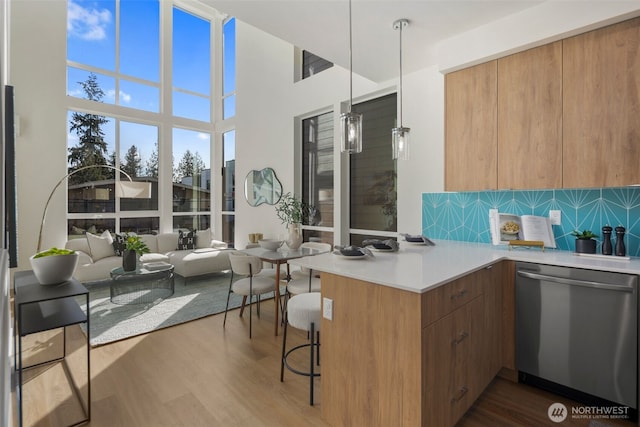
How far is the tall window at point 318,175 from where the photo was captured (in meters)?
4.83

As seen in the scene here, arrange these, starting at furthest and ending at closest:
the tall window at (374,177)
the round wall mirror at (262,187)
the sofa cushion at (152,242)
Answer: the sofa cushion at (152,242), the round wall mirror at (262,187), the tall window at (374,177)

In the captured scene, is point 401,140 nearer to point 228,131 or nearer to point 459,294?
point 459,294

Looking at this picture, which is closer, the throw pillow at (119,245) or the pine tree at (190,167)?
the throw pillow at (119,245)

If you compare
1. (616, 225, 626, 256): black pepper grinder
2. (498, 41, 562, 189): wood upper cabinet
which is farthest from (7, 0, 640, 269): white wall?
(616, 225, 626, 256): black pepper grinder

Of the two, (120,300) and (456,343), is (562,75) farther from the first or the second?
(120,300)

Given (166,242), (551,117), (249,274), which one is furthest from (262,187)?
(551,117)

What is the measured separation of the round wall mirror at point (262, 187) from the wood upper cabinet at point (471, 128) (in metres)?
3.17

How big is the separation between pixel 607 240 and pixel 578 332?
733 mm

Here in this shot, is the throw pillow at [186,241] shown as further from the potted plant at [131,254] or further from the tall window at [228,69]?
the tall window at [228,69]

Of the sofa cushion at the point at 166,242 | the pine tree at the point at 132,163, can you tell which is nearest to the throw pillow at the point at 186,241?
the sofa cushion at the point at 166,242

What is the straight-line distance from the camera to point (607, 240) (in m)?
2.36

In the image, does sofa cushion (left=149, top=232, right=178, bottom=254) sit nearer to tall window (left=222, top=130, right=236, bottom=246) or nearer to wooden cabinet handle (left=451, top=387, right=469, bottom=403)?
tall window (left=222, top=130, right=236, bottom=246)

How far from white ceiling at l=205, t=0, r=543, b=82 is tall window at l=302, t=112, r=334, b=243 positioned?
5.78 feet

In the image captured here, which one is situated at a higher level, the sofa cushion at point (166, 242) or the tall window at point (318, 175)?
the tall window at point (318, 175)
